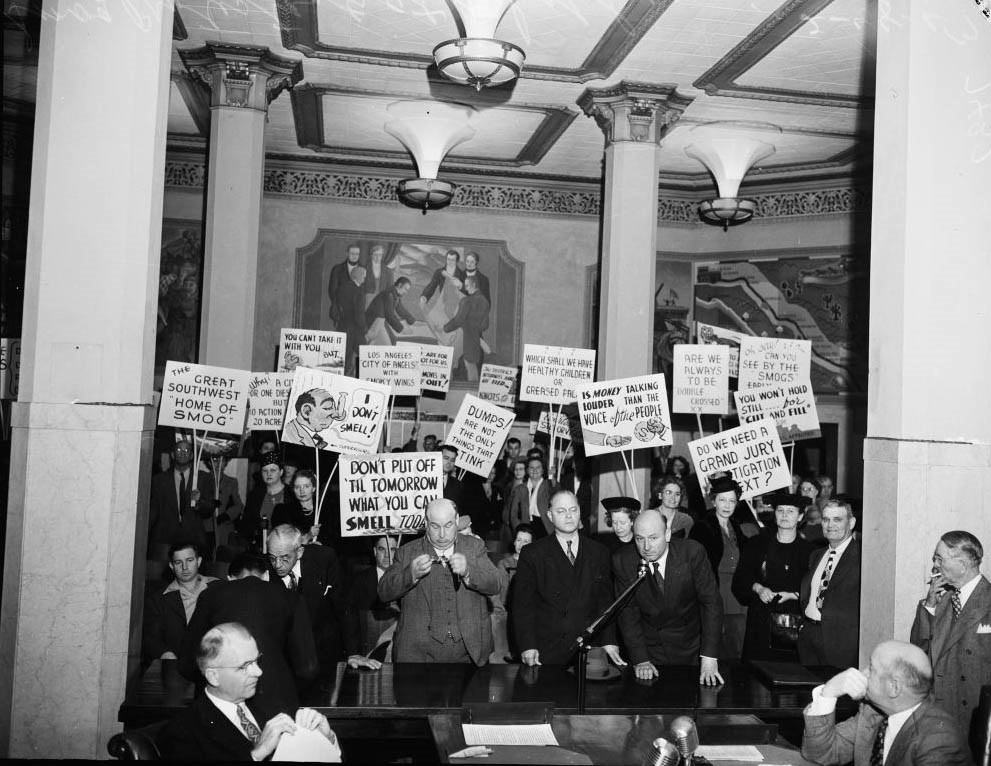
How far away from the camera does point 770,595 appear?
6.87 metres

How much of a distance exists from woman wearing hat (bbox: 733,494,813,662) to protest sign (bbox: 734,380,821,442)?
350 centimetres

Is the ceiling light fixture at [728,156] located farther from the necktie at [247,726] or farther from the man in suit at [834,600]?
the necktie at [247,726]

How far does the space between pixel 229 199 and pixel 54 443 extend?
5.97m

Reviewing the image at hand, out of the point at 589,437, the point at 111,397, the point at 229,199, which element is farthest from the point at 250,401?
the point at 111,397

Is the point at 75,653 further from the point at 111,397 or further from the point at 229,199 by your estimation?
the point at 229,199

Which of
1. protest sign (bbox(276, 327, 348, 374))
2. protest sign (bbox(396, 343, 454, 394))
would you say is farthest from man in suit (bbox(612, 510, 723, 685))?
protest sign (bbox(396, 343, 454, 394))

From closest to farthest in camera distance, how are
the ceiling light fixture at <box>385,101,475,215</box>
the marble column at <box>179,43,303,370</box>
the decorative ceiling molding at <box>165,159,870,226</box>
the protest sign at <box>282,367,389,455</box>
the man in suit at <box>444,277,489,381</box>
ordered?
1. the protest sign at <box>282,367,389,455</box>
2. the marble column at <box>179,43,303,370</box>
3. the ceiling light fixture at <box>385,101,475,215</box>
4. the decorative ceiling molding at <box>165,159,870,226</box>
5. the man in suit at <box>444,277,489,381</box>

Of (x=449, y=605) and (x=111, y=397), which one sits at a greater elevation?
(x=111, y=397)

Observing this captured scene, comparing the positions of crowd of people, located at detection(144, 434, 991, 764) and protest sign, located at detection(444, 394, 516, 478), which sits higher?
protest sign, located at detection(444, 394, 516, 478)

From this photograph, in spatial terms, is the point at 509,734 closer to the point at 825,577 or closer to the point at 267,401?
the point at 825,577

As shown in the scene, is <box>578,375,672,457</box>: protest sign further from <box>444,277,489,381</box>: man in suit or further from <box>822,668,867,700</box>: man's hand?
<box>444,277,489,381</box>: man in suit

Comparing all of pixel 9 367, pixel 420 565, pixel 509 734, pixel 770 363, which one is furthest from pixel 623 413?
pixel 9 367

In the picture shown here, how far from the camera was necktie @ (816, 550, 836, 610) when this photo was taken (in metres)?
6.29

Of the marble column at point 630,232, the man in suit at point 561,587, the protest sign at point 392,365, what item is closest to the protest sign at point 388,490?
the man in suit at point 561,587
